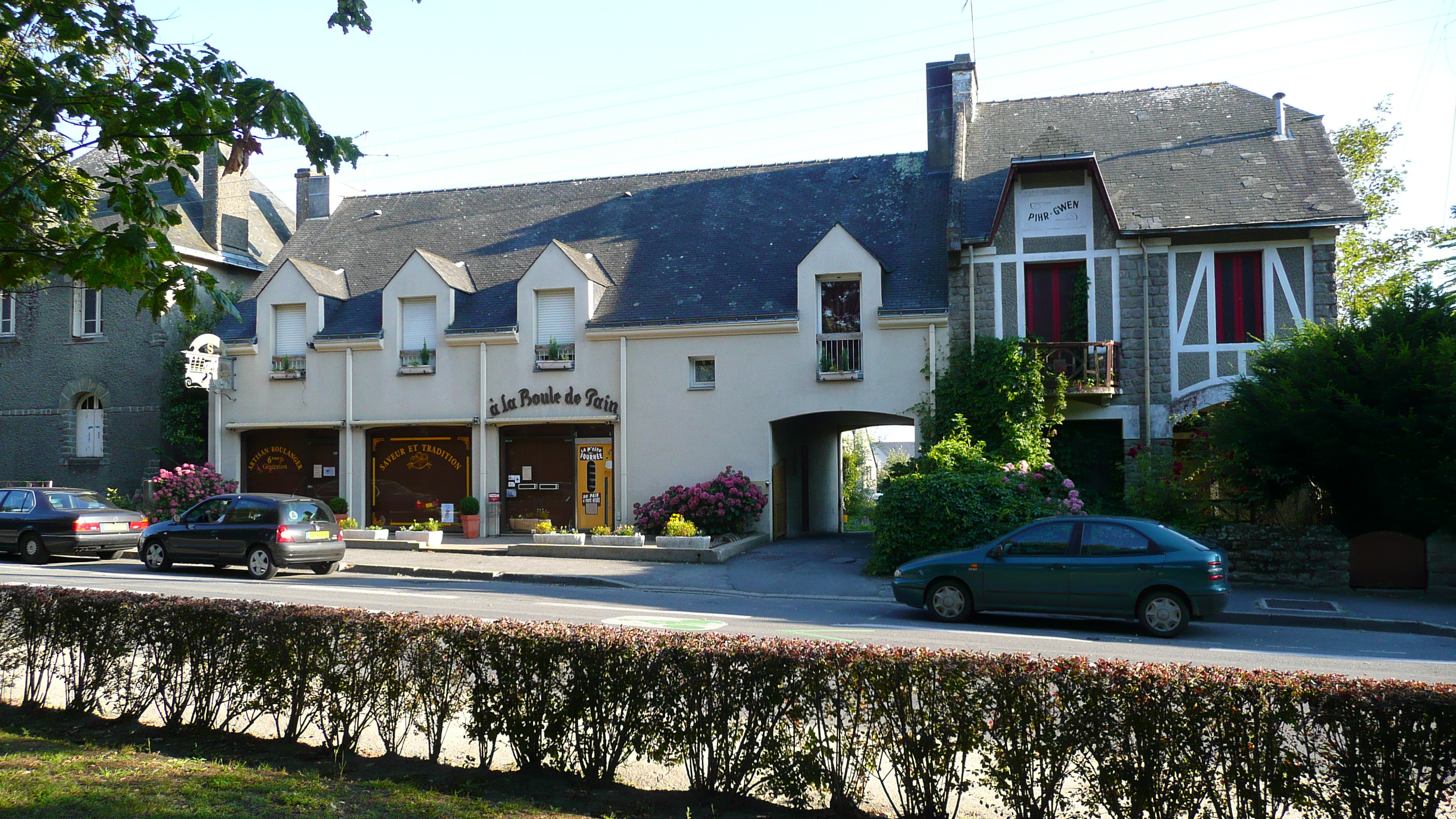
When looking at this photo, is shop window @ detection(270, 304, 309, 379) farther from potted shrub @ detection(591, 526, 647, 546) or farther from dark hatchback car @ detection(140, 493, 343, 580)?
potted shrub @ detection(591, 526, 647, 546)

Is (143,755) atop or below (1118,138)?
below

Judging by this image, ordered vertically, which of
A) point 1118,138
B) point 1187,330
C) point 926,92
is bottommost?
point 1187,330

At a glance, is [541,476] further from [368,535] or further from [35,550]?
[35,550]

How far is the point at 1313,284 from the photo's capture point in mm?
20031

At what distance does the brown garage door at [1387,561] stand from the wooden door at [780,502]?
36.9 ft

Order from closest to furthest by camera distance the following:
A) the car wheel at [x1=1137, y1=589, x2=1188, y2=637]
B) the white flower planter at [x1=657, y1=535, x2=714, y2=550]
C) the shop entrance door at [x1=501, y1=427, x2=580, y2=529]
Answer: the car wheel at [x1=1137, y1=589, x2=1188, y2=637] < the white flower planter at [x1=657, y1=535, x2=714, y2=550] < the shop entrance door at [x1=501, y1=427, x2=580, y2=529]

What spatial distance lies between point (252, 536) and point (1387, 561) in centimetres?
1875

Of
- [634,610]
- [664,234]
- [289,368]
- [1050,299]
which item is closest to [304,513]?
[634,610]

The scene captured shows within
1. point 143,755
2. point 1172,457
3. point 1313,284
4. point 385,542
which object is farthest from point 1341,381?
point 385,542

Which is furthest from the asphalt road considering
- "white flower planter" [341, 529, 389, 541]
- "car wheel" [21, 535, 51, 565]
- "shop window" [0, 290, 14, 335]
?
"shop window" [0, 290, 14, 335]

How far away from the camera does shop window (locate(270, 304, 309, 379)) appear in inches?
1001

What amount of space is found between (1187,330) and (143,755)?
19887 millimetres

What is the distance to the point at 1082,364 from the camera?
20.5 metres

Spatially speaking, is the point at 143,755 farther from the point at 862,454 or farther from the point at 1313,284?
the point at 862,454
